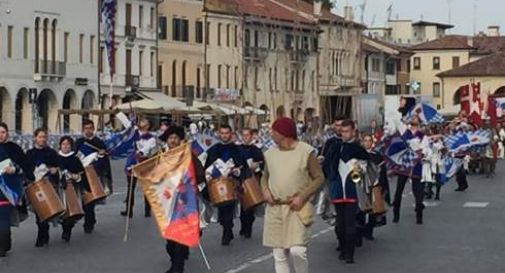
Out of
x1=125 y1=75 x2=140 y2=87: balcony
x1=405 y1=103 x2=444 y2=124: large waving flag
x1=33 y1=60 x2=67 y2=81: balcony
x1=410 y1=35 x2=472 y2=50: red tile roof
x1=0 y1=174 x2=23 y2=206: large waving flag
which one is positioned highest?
x1=410 y1=35 x2=472 y2=50: red tile roof

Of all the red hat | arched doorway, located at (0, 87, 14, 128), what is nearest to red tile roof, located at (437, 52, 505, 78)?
arched doorway, located at (0, 87, 14, 128)

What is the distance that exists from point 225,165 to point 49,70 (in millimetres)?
58034

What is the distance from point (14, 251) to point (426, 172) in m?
8.30

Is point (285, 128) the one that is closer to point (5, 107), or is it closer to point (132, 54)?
point (5, 107)

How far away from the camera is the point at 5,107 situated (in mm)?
74188

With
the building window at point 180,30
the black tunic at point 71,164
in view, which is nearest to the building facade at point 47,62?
the building window at point 180,30

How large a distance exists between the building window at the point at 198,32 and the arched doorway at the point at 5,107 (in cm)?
2606

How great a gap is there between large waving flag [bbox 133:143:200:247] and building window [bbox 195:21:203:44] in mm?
81906

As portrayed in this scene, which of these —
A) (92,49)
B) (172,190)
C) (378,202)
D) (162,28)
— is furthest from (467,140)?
(162,28)

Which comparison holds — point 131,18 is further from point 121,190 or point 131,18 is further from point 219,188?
point 219,188

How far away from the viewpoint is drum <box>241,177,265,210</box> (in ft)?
71.5

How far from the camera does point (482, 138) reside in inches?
1726

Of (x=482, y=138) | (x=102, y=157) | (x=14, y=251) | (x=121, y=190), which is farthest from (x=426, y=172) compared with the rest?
(x=482, y=138)

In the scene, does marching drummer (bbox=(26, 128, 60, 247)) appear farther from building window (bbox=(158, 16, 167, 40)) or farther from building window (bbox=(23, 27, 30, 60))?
building window (bbox=(158, 16, 167, 40))
